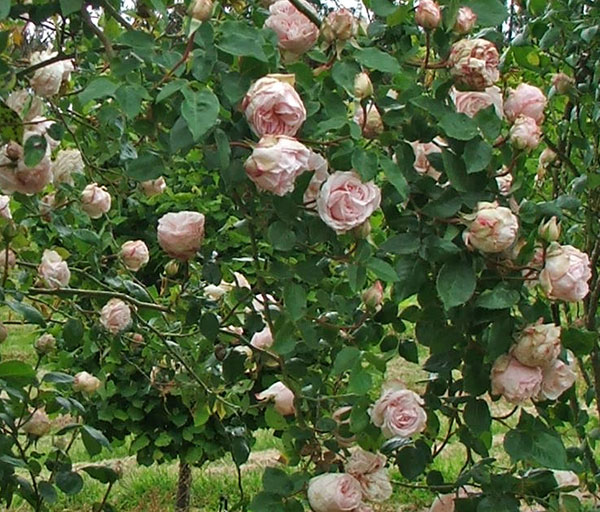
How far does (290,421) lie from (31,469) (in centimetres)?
46

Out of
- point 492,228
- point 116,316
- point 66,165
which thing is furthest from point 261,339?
point 492,228

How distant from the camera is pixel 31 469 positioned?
1.70 meters

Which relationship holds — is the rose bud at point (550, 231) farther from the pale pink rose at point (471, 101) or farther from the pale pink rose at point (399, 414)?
the pale pink rose at point (399, 414)

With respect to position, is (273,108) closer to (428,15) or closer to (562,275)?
(428,15)

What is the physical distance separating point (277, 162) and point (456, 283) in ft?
0.84

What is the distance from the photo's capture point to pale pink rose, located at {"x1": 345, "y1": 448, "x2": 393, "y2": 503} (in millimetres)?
1286

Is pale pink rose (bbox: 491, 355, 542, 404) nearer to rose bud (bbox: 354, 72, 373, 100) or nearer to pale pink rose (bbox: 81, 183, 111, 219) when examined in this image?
rose bud (bbox: 354, 72, 373, 100)

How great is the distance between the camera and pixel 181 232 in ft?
4.23

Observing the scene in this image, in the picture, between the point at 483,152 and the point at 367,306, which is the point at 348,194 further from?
the point at 367,306

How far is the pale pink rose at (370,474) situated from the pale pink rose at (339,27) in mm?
533

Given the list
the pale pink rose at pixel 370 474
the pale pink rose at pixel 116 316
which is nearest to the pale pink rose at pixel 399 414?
the pale pink rose at pixel 370 474

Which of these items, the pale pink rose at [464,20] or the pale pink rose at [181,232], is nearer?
the pale pink rose at [464,20]

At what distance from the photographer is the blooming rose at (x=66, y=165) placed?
1683 mm

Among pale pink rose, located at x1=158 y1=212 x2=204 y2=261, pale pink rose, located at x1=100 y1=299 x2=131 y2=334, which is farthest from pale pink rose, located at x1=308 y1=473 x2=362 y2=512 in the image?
pale pink rose, located at x1=100 y1=299 x2=131 y2=334
